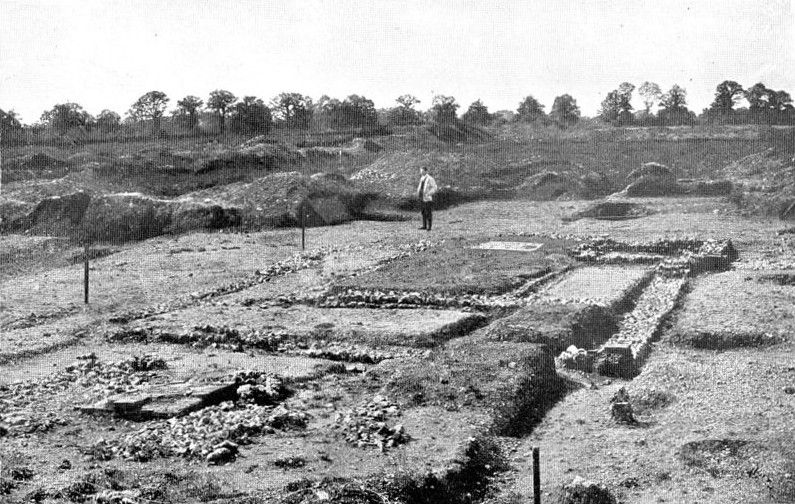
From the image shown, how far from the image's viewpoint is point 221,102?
4375 cm

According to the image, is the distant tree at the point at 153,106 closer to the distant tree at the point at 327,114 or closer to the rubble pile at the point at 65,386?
the distant tree at the point at 327,114

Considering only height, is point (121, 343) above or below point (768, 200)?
below

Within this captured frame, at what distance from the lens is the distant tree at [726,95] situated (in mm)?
49969

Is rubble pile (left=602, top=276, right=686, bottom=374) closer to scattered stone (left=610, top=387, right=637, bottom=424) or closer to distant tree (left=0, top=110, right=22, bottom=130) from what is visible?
scattered stone (left=610, top=387, right=637, bottom=424)

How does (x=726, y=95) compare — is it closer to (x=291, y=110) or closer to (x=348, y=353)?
(x=291, y=110)

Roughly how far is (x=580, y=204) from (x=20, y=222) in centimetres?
1510

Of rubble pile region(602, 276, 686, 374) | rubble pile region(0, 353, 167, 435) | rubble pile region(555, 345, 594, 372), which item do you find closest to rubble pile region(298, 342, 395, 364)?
rubble pile region(0, 353, 167, 435)

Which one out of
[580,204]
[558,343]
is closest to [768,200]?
[580,204]

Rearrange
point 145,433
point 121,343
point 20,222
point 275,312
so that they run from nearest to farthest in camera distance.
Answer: point 145,433 < point 121,343 < point 275,312 < point 20,222

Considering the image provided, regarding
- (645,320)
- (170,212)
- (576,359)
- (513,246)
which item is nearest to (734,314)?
(645,320)

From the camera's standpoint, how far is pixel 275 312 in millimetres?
12406

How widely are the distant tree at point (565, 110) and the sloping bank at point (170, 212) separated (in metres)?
34.6

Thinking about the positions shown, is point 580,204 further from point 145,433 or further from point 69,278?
point 145,433

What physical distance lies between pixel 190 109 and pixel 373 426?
40.8m
